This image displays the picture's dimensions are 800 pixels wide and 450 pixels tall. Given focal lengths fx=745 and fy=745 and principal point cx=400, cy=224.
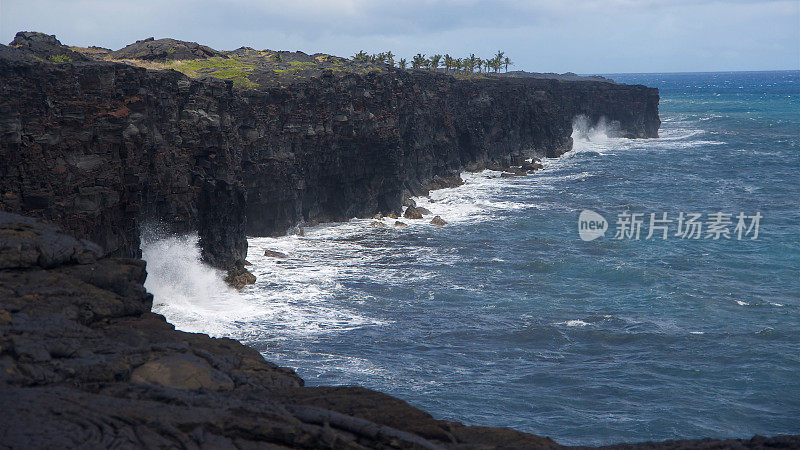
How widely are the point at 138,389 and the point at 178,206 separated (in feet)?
112

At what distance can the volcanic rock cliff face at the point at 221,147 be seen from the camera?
39.7 metres

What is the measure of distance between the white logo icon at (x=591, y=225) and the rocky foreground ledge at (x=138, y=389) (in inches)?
2084

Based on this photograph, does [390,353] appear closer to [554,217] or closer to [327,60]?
[554,217]

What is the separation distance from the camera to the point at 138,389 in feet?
51.2

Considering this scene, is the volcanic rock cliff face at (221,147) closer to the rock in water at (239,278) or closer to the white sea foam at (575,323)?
the rock in water at (239,278)

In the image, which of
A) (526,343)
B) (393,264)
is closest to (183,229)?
(393,264)

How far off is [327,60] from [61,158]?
56.5 metres

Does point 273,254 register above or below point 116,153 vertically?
below

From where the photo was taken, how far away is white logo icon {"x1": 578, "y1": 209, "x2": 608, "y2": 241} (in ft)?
227

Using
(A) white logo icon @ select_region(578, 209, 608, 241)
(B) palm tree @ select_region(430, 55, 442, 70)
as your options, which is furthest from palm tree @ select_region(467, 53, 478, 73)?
(A) white logo icon @ select_region(578, 209, 608, 241)

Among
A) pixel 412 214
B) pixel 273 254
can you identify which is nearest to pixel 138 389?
pixel 273 254

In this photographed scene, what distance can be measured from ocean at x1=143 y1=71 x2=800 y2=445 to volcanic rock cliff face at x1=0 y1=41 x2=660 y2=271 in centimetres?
335

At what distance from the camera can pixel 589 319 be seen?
45062 millimetres

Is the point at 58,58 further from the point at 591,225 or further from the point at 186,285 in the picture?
the point at 591,225
